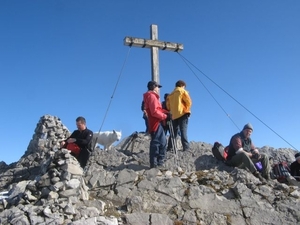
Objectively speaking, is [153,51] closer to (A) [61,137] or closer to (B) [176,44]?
(B) [176,44]

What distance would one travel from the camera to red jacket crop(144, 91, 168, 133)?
885 centimetres

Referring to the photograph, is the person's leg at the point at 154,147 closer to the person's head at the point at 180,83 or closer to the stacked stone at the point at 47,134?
the person's head at the point at 180,83

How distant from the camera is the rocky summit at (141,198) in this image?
6520 mm

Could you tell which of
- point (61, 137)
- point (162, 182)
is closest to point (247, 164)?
point (162, 182)

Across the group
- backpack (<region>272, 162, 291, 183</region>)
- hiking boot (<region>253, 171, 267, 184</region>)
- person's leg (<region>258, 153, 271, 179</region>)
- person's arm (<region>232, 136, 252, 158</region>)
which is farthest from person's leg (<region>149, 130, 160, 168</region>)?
backpack (<region>272, 162, 291, 183</region>)

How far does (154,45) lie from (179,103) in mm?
4254

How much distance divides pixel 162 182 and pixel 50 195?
2559 millimetres

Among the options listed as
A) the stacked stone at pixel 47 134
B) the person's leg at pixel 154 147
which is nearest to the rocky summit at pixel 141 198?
the person's leg at pixel 154 147

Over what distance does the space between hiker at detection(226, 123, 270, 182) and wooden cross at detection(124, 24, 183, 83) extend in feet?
16.5

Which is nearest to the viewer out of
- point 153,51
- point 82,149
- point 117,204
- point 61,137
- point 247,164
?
point 117,204

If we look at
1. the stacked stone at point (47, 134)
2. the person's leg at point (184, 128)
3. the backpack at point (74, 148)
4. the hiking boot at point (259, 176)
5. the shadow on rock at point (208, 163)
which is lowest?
the hiking boot at point (259, 176)

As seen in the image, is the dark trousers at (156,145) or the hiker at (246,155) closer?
the dark trousers at (156,145)

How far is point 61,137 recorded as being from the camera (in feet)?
41.5

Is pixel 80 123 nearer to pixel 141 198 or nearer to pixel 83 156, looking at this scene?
pixel 83 156
